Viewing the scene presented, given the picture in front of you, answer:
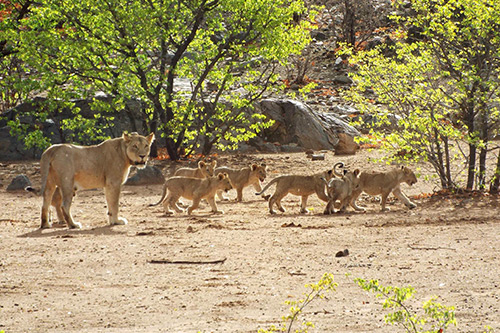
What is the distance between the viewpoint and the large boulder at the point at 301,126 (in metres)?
26.2

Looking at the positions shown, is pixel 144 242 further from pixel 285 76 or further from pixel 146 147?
pixel 285 76

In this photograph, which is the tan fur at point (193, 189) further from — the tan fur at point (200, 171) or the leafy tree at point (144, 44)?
the leafy tree at point (144, 44)

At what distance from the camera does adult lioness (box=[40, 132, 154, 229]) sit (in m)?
12.3

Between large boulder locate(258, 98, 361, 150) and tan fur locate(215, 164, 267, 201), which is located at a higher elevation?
large boulder locate(258, 98, 361, 150)

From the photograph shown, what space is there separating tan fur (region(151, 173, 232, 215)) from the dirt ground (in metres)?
0.32

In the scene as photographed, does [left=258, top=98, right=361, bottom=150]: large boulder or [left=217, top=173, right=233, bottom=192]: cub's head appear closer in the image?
[left=217, top=173, right=233, bottom=192]: cub's head

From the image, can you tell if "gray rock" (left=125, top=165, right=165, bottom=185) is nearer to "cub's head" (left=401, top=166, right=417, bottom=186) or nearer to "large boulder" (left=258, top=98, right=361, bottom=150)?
"cub's head" (left=401, top=166, right=417, bottom=186)

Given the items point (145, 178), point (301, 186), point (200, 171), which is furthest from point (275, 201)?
point (145, 178)

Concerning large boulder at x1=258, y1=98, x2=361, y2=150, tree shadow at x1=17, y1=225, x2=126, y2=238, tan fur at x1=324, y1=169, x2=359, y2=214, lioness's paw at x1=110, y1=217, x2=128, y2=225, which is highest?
large boulder at x1=258, y1=98, x2=361, y2=150

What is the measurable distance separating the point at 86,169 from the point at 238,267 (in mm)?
4712

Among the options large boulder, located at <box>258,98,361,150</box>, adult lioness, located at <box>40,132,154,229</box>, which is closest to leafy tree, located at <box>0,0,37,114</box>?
adult lioness, located at <box>40,132,154,229</box>

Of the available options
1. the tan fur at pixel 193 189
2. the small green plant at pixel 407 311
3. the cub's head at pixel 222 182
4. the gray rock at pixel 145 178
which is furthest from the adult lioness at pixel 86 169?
the small green plant at pixel 407 311

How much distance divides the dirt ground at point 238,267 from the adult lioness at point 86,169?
0.50 meters

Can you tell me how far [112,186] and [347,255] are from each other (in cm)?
492
